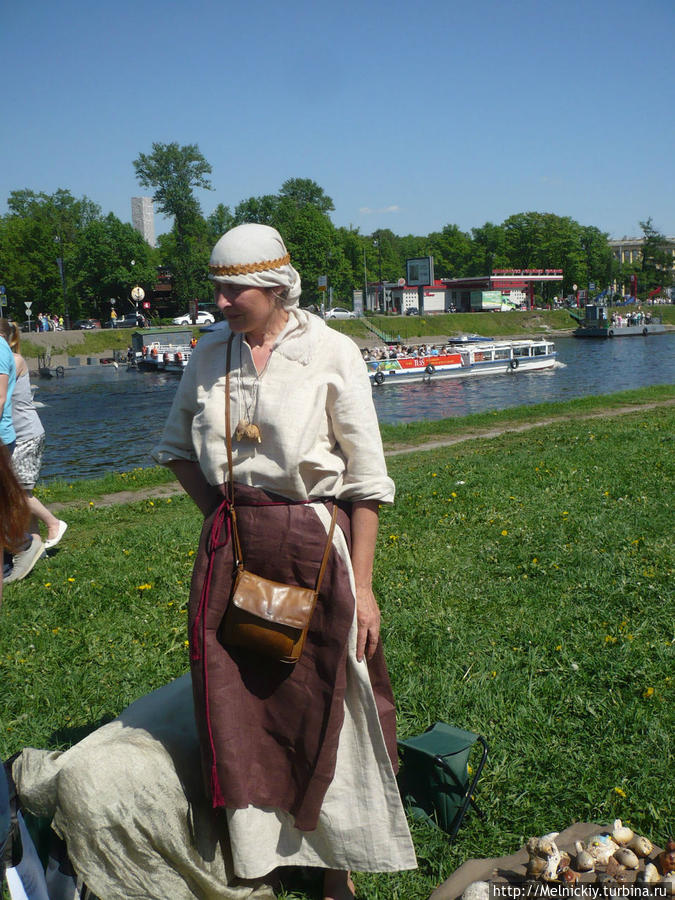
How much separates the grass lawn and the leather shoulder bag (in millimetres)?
964

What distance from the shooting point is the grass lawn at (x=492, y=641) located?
3.17 m

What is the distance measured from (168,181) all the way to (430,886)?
83838 millimetres

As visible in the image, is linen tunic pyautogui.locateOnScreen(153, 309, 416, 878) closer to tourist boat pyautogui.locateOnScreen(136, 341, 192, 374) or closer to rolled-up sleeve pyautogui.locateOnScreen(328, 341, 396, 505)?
rolled-up sleeve pyautogui.locateOnScreen(328, 341, 396, 505)

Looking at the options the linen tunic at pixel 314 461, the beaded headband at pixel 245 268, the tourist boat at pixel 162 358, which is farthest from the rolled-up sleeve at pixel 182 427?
the tourist boat at pixel 162 358

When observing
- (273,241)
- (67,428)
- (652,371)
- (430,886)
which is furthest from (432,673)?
(652,371)

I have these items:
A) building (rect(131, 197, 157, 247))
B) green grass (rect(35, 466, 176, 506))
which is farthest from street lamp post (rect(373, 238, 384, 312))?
green grass (rect(35, 466, 176, 506))

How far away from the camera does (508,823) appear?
307cm

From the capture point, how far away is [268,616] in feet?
7.97

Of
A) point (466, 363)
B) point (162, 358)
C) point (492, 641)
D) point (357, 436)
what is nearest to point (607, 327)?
point (466, 363)

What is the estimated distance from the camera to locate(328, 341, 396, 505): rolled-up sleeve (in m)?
2.53

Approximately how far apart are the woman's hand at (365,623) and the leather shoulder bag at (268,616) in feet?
0.56

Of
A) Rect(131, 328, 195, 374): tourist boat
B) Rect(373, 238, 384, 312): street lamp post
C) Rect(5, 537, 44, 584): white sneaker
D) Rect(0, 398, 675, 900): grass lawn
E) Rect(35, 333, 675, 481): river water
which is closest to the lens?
Rect(0, 398, 675, 900): grass lawn

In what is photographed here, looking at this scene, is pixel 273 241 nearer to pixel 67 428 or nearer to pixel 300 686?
pixel 300 686

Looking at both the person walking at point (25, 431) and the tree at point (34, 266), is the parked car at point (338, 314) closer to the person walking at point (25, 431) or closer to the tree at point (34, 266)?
the tree at point (34, 266)
